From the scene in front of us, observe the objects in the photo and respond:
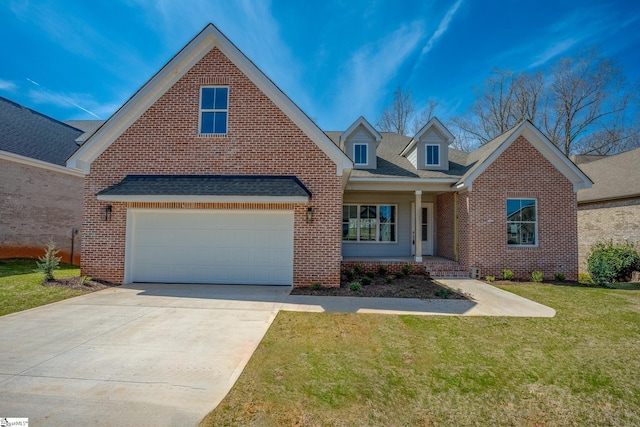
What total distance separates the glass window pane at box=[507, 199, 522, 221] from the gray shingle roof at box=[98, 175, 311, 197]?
752 cm

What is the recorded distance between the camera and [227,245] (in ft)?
30.0

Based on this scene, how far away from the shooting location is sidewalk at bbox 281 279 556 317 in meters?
6.58

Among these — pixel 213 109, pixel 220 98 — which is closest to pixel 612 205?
pixel 220 98

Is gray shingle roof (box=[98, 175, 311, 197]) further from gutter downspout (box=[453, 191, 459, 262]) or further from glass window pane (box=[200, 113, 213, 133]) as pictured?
gutter downspout (box=[453, 191, 459, 262])

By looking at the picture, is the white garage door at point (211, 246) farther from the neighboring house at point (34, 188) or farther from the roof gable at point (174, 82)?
the neighboring house at point (34, 188)

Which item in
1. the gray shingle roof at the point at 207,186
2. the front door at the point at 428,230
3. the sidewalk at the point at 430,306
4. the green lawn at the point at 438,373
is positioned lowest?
the green lawn at the point at 438,373

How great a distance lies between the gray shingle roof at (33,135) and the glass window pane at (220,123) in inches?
418

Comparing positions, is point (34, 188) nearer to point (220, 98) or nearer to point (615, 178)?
point (220, 98)

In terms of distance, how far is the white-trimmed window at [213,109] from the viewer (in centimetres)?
940

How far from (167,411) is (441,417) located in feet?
9.15

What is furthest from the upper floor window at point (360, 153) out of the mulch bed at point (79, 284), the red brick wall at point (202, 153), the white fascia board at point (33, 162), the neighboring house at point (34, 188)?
the neighboring house at point (34, 188)

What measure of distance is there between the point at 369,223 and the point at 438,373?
10.1 meters

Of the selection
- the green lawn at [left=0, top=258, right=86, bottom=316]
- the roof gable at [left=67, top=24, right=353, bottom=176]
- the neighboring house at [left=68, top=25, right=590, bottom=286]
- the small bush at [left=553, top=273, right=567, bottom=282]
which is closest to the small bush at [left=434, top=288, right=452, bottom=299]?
the neighboring house at [left=68, top=25, right=590, bottom=286]

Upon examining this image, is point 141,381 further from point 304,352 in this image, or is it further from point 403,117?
point 403,117
